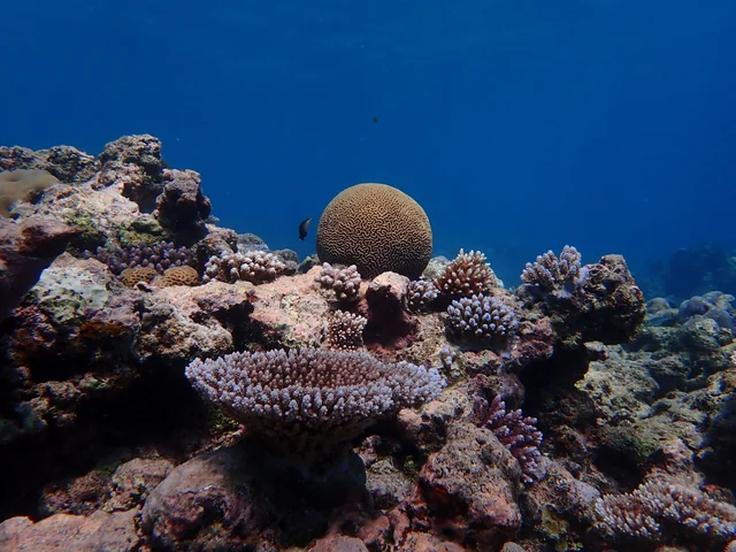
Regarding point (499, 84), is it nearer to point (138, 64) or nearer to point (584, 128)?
point (584, 128)

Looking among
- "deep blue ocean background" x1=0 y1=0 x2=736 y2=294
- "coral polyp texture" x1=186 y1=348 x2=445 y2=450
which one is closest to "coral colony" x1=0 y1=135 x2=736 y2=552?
"coral polyp texture" x1=186 y1=348 x2=445 y2=450

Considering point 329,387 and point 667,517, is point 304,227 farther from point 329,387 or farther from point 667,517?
point 667,517

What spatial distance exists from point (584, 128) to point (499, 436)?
154989 millimetres

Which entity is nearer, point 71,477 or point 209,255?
point 71,477

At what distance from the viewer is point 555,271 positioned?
6.05 metres

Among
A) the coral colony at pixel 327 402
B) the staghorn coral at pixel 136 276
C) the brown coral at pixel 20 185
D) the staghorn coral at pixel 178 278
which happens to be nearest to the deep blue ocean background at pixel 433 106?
the brown coral at pixel 20 185

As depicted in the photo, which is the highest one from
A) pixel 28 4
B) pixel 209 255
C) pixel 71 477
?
pixel 28 4

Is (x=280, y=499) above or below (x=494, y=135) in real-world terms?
below

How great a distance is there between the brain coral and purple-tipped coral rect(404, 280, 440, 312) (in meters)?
0.81

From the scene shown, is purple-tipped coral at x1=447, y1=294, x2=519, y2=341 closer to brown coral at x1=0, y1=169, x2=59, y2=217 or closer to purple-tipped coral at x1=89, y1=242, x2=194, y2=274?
purple-tipped coral at x1=89, y1=242, x2=194, y2=274

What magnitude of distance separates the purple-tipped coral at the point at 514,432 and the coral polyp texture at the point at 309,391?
1.40 metres

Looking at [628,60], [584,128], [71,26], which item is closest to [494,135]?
[584,128]

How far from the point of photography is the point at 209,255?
6.41 meters

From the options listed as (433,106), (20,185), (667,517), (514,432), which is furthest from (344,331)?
(433,106)
